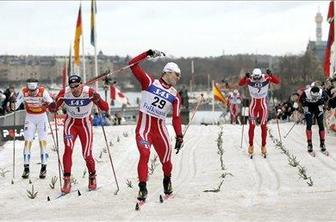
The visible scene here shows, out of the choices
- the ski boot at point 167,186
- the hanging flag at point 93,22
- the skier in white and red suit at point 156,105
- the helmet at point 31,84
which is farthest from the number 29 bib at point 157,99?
the hanging flag at point 93,22

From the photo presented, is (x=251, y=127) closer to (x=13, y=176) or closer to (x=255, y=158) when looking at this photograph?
(x=255, y=158)

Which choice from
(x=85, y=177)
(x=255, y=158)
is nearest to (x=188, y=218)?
(x=85, y=177)

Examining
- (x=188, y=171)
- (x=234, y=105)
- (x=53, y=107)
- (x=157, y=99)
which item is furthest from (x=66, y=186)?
(x=234, y=105)

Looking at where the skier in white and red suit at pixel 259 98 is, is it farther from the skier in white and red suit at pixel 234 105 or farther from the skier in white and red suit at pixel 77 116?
the skier in white and red suit at pixel 234 105

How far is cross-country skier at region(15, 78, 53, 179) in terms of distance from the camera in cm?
1245

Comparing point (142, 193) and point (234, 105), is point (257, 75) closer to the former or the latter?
point (142, 193)

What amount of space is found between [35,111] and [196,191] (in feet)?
14.5

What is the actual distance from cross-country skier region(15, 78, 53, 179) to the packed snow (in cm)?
43

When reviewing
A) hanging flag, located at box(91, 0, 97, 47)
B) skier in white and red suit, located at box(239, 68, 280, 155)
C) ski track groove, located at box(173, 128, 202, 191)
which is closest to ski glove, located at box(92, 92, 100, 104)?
ski track groove, located at box(173, 128, 202, 191)

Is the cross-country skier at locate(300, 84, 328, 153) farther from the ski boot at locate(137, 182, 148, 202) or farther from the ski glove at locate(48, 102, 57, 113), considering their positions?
the ski boot at locate(137, 182, 148, 202)

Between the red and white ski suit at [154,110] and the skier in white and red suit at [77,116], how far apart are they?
4.23 ft

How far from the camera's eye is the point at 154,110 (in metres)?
9.63

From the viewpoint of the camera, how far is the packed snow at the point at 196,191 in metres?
8.50

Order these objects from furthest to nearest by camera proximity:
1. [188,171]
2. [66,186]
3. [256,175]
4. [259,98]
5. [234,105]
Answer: [234,105] → [259,98] → [188,171] → [256,175] → [66,186]
